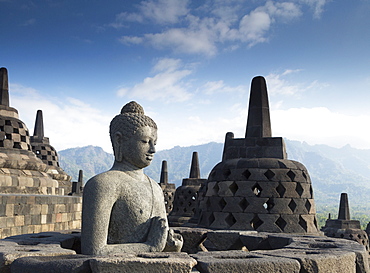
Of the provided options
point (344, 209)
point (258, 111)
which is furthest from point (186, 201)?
point (258, 111)

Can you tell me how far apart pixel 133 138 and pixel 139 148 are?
12cm

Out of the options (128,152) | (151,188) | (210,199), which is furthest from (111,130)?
(210,199)

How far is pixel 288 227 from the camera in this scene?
6449mm

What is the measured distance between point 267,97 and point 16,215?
570 cm

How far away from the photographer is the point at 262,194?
6.60 m

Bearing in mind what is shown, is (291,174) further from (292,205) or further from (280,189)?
(292,205)

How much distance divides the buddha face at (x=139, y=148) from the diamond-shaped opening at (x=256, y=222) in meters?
3.46

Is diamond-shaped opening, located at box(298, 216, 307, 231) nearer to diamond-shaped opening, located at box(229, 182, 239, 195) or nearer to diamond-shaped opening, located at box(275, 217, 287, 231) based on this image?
diamond-shaped opening, located at box(275, 217, 287, 231)

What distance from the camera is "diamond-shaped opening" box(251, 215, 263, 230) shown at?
6.52 meters

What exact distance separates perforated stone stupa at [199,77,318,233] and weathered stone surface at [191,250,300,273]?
11.9ft

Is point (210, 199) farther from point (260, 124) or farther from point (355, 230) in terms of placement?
A: point (355, 230)

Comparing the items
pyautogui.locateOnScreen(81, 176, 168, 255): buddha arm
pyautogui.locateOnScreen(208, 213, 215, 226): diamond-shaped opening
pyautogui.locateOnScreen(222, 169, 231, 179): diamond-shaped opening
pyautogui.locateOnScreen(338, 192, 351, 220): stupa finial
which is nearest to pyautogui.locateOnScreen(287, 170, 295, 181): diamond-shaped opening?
pyautogui.locateOnScreen(222, 169, 231, 179): diamond-shaped opening

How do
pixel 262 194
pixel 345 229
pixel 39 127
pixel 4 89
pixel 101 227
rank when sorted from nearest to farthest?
pixel 101 227 → pixel 262 194 → pixel 4 89 → pixel 345 229 → pixel 39 127

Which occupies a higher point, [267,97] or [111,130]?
[267,97]
